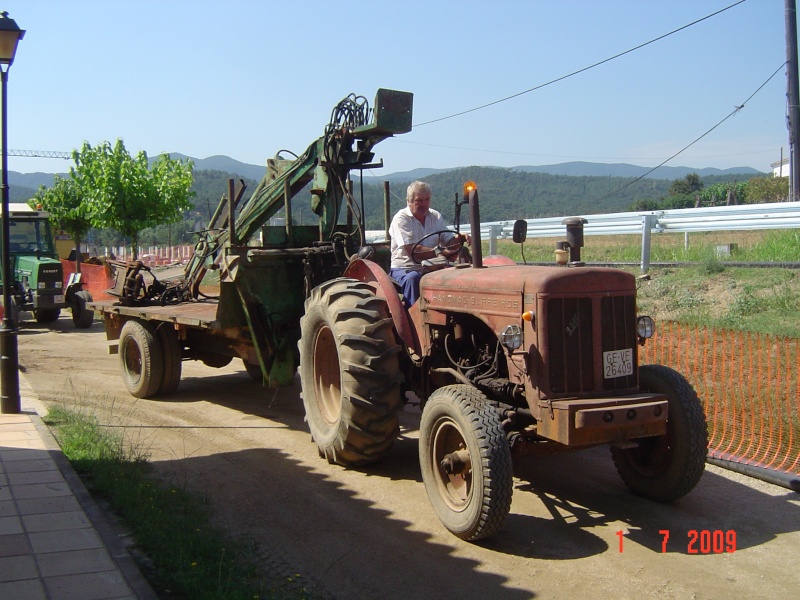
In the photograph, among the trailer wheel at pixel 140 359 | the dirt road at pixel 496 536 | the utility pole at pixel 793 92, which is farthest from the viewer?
the utility pole at pixel 793 92

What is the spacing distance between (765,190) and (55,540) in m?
36.6

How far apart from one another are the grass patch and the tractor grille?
2.08 metres

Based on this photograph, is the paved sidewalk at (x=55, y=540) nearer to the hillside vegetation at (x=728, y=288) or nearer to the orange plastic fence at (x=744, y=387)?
the orange plastic fence at (x=744, y=387)

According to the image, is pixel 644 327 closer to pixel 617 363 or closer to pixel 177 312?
pixel 617 363

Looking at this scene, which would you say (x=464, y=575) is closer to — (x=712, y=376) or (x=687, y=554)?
(x=687, y=554)

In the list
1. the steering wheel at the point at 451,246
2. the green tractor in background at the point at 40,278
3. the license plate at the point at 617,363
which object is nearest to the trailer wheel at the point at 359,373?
the steering wheel at the point at 451,246

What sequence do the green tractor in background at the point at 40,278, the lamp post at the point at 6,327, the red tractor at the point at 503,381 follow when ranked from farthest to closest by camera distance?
the green tractor in background at the point at 40,278 < the lamp post at the point at 6,327 < the red tractor at the point at 503,381

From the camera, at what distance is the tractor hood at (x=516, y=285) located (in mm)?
5133

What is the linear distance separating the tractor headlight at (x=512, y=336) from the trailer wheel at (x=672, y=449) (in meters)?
1.25

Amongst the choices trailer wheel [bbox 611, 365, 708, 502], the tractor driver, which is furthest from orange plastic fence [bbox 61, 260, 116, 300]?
trailer wheel [bbox 611, 365, 708, 502]

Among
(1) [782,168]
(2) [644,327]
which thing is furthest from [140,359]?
(1) [782,168]

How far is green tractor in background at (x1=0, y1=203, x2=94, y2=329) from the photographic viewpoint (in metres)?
17.3

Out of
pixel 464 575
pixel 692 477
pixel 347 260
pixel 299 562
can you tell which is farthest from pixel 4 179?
pixel 692 477

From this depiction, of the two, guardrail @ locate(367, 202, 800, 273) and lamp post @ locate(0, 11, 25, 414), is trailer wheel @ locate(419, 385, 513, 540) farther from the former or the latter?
guardrail @ locate(367, 202, 800, 273)
